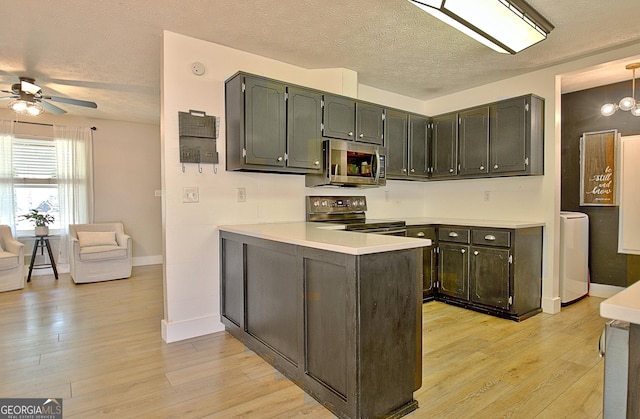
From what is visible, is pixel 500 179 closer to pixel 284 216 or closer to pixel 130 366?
pixel 284 216

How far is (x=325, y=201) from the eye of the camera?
3760mm

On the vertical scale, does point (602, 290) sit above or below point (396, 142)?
below

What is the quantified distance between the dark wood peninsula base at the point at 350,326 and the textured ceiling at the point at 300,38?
1.77 m

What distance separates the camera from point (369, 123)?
382cm

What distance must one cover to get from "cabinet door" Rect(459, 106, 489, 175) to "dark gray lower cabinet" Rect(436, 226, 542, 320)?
78 cm

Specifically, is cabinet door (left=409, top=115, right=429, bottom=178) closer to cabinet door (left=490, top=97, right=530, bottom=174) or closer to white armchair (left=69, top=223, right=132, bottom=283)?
cabinet door (left=490, top=97, right=530, bottom=174)

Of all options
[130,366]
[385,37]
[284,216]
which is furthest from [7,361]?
[385,37]

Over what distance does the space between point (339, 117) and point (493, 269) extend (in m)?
2.15

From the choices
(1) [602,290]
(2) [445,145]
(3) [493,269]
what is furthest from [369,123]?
(1) [602,290]

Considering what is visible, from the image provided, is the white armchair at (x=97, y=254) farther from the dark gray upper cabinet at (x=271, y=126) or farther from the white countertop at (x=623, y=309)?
the white countertop at (x=623, y=309)

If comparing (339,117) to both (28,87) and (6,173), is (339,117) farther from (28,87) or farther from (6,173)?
(6,173)
